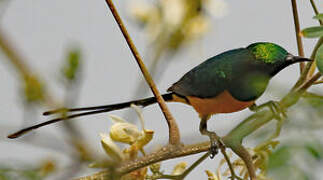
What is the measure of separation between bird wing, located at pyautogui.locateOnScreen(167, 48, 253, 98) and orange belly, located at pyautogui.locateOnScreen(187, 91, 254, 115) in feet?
0.07

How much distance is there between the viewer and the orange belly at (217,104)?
2.02 meters

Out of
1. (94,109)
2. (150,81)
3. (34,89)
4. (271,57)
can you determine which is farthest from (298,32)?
(34,89)

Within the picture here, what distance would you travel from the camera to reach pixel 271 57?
84.1 inches

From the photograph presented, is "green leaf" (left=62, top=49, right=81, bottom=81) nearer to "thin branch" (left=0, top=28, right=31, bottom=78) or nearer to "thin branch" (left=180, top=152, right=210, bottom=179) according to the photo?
"thin branch" (left=0, top=28, right=31, bottom=78)

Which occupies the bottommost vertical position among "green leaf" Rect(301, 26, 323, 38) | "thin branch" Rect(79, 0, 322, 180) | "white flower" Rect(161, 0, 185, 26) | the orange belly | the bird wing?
the orange belly

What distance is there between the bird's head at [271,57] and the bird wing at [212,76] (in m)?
0.05

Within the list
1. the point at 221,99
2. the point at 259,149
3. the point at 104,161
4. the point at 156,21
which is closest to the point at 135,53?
the point at 156,21

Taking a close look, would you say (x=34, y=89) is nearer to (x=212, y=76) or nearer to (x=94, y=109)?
(x=94, y=109)


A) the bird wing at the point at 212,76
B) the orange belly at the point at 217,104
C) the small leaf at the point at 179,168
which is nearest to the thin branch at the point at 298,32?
the small leaf at the point at 179,168

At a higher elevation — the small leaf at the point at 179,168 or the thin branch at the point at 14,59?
the thin branch at the point at 14,59

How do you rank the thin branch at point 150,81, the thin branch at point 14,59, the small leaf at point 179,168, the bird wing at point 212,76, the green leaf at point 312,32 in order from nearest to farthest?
1. the thin branch at point 14,59
2. the green leaf at point 312,32
3. the thin branch at point 150,81
4. the small leaf at point 179,168
5. the bird wing at point 212,76

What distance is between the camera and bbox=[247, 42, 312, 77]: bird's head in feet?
6.79

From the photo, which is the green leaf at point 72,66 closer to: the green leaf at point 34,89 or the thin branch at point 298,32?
the green leaf at point 34,89

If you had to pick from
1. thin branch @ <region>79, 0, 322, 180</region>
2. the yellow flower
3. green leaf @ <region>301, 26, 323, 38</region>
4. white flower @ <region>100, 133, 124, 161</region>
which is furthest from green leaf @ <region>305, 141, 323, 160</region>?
the yellow flower
